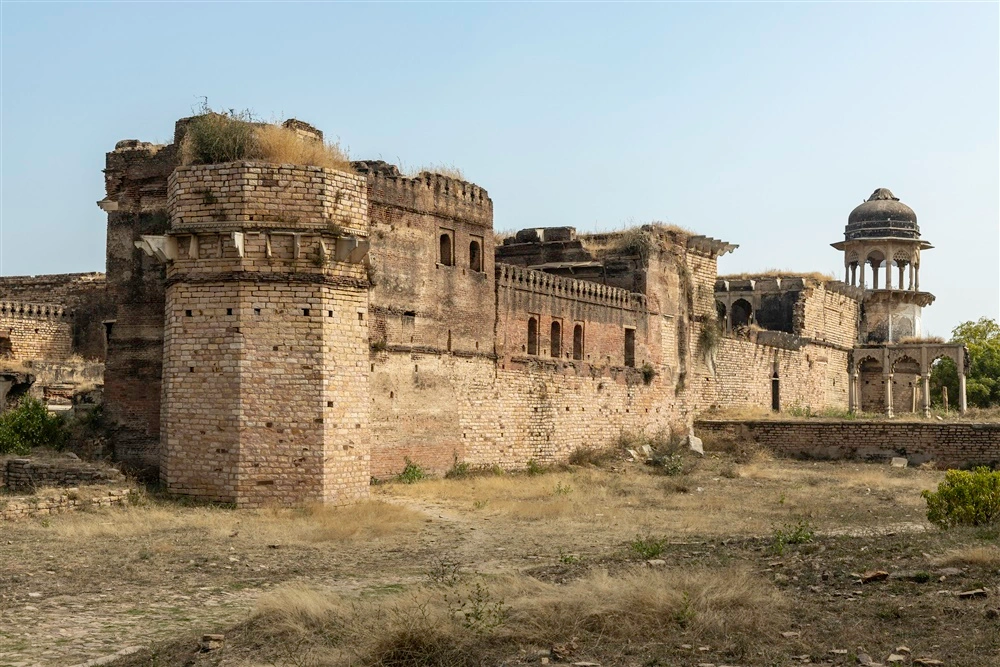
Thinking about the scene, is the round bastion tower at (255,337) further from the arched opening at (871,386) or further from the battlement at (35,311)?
the arched opening at (871,386)

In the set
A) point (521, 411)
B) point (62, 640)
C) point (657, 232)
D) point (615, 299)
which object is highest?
point (657, 232)

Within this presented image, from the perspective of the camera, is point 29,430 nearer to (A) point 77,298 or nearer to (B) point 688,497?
(B) point 688,497

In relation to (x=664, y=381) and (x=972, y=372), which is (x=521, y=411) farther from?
(x=972, y=372)

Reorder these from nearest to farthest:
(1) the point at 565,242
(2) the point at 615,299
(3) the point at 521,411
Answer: (3) the point at 521,411
(2) the point at 615,299
(1) the point at 565,242

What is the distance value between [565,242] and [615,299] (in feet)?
9.59

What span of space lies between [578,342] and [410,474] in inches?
299

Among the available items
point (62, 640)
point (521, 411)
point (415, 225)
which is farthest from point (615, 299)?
point (62, 640)

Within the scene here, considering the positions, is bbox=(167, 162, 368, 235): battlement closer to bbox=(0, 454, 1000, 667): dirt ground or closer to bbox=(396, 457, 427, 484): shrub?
bbox=(0, 454, 1000, 667): dirt ground

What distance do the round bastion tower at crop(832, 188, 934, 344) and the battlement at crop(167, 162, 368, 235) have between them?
38515 millimetres

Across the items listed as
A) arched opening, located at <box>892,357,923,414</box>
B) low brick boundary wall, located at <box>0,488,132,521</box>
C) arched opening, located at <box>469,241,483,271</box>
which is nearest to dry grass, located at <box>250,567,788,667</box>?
low brick boundary wall, located at <box>0,488,132,521</box>

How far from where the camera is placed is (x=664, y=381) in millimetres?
30984

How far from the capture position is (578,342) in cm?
2755

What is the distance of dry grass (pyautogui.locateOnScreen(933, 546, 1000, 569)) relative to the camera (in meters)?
10.8

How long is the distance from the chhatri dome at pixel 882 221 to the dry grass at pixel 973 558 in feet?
143
